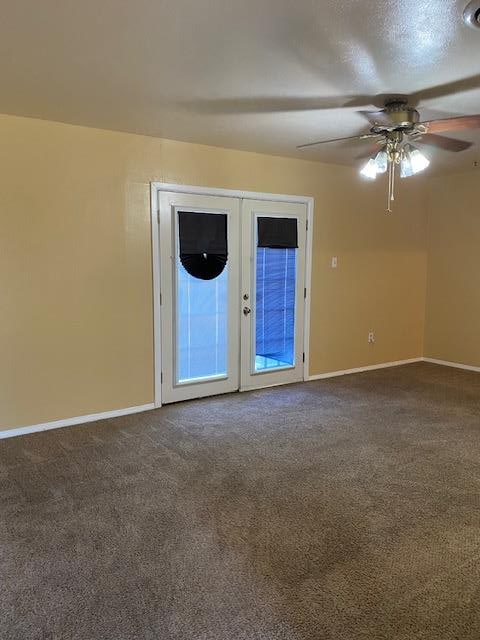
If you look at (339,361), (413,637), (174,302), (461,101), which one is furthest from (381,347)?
(413,637)

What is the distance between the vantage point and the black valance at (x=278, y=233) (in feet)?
15.6

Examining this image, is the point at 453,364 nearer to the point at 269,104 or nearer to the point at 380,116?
the point at 380,116

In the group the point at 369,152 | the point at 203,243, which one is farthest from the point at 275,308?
the point at 369,152

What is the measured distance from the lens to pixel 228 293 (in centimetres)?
462

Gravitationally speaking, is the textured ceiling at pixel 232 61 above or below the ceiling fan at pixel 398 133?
above

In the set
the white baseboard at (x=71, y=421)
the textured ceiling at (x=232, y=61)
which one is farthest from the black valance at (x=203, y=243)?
the white baseboard at (x=71, y=421)

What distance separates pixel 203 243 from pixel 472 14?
281 centimetres

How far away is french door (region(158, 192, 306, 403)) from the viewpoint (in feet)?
14.1

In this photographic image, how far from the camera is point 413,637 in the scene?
1.71 meters

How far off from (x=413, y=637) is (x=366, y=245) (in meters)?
4.48

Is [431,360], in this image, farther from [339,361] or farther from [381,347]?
[339,361]

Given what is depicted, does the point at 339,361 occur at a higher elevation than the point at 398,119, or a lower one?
lower

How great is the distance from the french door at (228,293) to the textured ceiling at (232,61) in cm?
97

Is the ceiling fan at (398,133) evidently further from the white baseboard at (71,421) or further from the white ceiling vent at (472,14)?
the white baseboard at (71,421)
